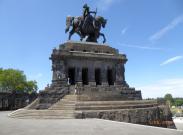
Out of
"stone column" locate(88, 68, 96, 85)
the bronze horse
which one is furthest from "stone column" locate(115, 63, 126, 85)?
the bronze horse

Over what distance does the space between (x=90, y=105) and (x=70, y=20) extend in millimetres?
15504

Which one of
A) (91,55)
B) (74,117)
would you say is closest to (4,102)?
(91,55)

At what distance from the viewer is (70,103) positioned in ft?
58.8

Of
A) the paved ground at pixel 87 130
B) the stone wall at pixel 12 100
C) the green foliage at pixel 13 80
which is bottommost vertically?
the paved ground at pixel 87 130

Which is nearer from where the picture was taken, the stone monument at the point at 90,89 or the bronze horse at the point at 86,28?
the stone monument at the point at 90,89

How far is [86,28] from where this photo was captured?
29125 millimetres

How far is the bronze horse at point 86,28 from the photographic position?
28984 mm

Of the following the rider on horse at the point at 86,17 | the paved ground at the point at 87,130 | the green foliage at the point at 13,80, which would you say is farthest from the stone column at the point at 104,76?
the green foliage at the point at 13,80

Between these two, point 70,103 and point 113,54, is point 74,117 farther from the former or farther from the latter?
point 113,54

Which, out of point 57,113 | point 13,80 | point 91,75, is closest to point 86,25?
point 91,75

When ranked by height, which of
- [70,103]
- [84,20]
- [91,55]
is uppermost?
[84,20]

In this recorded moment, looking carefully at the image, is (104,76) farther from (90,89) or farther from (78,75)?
(90,89)

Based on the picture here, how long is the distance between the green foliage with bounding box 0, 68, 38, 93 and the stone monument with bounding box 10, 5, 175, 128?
33121mm

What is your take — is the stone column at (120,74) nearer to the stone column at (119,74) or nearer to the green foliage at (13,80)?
the stone column at (119,74)
